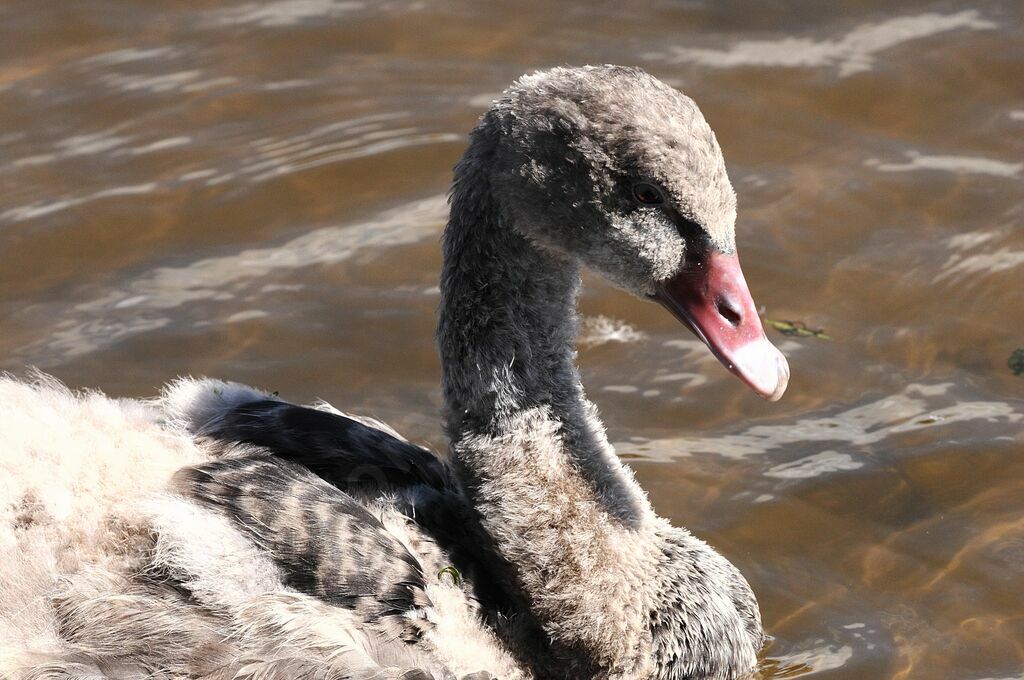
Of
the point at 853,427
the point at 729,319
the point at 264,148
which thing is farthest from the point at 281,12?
the point at 729,319

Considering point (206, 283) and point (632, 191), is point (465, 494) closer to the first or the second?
point (632, 191)

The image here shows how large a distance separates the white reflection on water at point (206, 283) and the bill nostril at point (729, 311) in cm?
293

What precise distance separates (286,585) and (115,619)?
458 mm

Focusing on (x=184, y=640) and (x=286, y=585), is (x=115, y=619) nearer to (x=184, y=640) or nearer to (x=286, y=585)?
(x=184, y=640)

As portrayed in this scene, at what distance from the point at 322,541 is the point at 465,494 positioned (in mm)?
646

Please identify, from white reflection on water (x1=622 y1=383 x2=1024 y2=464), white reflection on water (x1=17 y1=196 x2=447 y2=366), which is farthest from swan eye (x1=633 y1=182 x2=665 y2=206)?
white reflection on water (x1=17 y1=196 x2=447 y2=366)

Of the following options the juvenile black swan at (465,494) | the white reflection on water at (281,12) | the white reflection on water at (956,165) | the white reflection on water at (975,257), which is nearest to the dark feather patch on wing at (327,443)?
the juvenile black swan at (465,494)

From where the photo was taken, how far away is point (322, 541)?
4.21 metres

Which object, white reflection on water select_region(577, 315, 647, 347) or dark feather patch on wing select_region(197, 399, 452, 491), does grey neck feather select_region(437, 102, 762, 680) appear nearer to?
dark feather patch on wing select_region(197, 399, 452, 491)

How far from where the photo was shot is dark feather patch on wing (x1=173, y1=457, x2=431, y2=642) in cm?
419

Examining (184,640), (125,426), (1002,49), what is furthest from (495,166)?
(1002,49)

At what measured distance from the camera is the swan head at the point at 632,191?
4.36m

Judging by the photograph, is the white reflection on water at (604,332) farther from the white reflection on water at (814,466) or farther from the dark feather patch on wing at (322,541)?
the dark feather patch on wing at (322,541)

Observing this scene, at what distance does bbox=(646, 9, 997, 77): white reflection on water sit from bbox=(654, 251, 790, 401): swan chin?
418 centimetres
